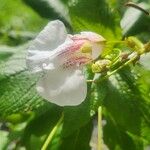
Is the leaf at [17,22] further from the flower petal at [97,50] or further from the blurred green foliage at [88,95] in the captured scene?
the flower petal at [97,50]

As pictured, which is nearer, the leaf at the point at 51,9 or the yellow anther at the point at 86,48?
the yellow anther at the point at 86,48

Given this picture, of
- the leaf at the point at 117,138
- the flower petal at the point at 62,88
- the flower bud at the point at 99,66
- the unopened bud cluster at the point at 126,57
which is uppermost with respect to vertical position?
the unopened bud cluster at the point at 126,57

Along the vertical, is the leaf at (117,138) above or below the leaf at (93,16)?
below

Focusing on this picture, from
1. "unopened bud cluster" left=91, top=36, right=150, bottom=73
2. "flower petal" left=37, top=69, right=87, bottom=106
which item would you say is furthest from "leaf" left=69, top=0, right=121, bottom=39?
"flower petal" left=37, top=69, right=87, bottom=106

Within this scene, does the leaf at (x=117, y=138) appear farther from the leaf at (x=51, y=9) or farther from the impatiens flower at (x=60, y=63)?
the impatiens flower at (x=60, y=63)

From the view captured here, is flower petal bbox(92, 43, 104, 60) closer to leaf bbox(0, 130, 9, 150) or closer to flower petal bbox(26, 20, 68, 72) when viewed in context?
flower petal bbox(26, 20, 68, 72)

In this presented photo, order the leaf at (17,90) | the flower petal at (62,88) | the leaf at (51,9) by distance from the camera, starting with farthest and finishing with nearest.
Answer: the leaf at (51,9)
the leaf at (17,90)
the flower petal at (62,88)

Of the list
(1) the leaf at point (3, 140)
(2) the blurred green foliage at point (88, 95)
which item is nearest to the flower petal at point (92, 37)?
(2) the blurred green foliage at point (88, 95)

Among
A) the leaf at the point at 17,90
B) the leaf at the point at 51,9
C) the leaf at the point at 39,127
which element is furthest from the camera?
the leaf at the point at 51,9
